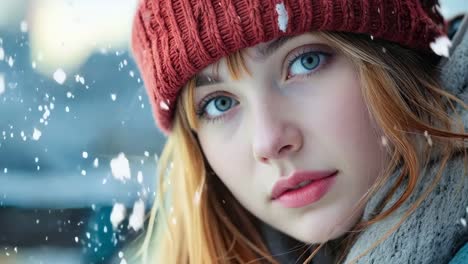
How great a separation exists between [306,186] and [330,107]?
105 mm

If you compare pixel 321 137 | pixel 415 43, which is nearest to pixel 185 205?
pixel 321 137

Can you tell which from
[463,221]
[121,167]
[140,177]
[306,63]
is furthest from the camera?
[121,167]

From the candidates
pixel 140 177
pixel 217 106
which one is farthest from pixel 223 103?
pixel 140 177

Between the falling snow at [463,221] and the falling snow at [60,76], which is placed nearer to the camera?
the falling snow at [463,221]

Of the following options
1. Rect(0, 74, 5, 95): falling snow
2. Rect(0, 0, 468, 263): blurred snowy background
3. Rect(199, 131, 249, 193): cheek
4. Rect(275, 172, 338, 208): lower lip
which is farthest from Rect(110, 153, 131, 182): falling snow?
Rect(275, 172, 338, 208): lower lip

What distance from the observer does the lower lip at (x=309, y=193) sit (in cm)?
84

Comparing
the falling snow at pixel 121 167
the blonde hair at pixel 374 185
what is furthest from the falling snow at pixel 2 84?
the blonde hair at pixel 374 185

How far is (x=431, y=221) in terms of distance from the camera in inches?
29.9

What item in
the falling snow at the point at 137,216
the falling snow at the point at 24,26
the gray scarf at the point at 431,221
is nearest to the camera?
the gray scarf at the point at 431,221

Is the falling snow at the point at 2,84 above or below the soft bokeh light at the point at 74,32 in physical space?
below

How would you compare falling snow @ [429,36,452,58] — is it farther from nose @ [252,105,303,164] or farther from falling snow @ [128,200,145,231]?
falling snow @ [128,200,145,231]

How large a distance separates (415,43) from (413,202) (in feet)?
0.73

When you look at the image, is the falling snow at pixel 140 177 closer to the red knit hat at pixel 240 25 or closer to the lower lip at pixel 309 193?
the red knit hat at pixel 240 25

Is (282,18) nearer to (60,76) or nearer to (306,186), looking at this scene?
(306,186)
